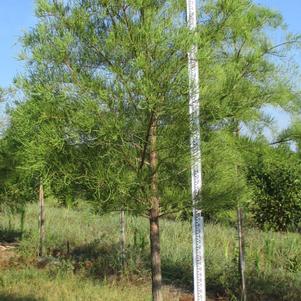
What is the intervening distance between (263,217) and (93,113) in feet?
34.5

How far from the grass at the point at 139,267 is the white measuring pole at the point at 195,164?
57.5 inches

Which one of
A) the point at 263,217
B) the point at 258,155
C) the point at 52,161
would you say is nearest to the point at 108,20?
the point at 52,161

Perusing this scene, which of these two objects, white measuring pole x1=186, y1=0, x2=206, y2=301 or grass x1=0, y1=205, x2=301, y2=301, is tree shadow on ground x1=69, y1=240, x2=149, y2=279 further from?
white measuring pole x1=186, y1=0, x2=206, y2=301

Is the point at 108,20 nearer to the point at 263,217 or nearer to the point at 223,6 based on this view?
the point at 223,6

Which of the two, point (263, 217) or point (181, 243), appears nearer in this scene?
point (181, 243)

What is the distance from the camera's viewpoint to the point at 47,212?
19.1 m

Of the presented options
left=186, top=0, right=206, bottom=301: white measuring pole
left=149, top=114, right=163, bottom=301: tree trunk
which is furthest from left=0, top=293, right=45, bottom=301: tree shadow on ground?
left=186, top=0, right=206, bottom=301: white measuring pole

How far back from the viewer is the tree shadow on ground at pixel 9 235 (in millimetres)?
14109

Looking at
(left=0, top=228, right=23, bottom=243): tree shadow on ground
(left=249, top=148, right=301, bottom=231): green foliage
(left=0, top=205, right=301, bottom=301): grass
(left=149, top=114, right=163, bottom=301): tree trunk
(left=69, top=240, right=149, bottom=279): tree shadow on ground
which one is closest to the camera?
(left=149, top=114, right=163, bottom=301): tree trunk

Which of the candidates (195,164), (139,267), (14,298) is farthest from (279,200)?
(195,164)

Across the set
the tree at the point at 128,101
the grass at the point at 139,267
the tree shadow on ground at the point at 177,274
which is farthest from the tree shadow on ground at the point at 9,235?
the tree at the point at 128,101

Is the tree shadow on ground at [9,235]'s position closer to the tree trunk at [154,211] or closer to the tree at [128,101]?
the tree trunk at [154,211]

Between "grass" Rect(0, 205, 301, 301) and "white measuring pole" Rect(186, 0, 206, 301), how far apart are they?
1461mm

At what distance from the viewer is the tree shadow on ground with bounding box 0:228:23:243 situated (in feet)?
46.3
